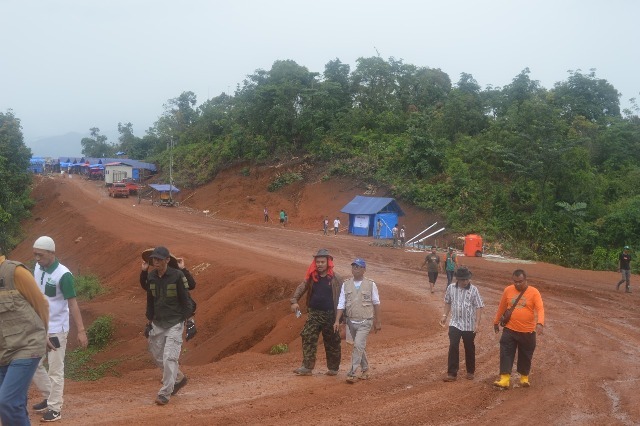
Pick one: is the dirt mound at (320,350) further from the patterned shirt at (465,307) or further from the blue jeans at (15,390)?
the blue jeans at (15,390)

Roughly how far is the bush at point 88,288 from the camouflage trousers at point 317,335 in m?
17.6

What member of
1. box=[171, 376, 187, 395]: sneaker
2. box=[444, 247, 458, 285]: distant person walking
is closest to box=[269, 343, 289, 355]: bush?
box=[171, 376, 187, 395]: sneaker

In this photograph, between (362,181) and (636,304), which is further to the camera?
(362,181)

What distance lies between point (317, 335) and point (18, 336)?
4254 mm

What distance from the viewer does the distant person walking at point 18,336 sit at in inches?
189

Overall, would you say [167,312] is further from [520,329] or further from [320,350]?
[520,329]

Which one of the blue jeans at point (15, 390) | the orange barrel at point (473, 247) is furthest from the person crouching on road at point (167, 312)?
the orange barrel at point (473, 247)

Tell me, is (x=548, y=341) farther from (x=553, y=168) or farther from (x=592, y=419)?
(x=553, y=168)

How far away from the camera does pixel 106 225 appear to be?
1475 inches

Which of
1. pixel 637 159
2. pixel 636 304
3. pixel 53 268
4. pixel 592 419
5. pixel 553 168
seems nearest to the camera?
pixel 53 268

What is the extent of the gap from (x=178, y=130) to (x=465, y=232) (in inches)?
2028

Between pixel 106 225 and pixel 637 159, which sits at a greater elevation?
pixel 637 159

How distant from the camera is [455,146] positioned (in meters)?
44.6

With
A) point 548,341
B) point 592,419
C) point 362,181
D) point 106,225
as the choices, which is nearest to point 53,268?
point 592,419
